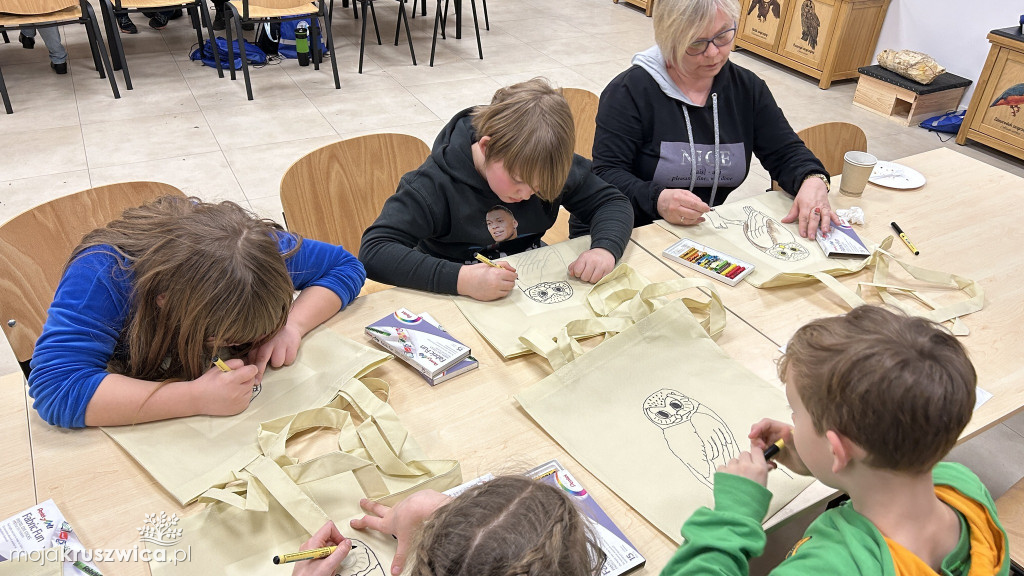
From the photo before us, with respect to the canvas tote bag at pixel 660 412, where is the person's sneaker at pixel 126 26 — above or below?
below

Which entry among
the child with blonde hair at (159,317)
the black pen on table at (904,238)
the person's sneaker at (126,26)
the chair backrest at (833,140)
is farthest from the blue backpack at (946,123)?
the person's sneaker at (126,26)

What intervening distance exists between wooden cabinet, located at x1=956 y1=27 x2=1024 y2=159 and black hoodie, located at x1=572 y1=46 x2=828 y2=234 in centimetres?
291

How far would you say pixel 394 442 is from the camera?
1.16 m

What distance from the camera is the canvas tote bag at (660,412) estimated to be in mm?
1135

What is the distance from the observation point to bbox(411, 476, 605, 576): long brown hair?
0.72 m

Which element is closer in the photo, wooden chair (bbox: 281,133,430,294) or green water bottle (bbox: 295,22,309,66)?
wooden chair (bbox: 281,133,430,294)

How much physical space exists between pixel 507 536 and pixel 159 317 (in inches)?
29.6

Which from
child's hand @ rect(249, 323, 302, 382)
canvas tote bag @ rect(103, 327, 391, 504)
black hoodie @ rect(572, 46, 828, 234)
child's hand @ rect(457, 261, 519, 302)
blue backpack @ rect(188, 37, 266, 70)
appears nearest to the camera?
canvas tote bag @ rect(103, 327, 391, 504)

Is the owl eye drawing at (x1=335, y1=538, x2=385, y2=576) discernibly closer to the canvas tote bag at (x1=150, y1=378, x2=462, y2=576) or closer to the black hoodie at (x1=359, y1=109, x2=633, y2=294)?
the canvas tote bag at (x1=150, y1=378, x2=462, y2=576)

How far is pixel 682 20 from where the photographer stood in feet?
6.50

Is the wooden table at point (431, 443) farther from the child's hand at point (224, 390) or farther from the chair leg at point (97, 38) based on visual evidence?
the chair leg at point (97, 38)

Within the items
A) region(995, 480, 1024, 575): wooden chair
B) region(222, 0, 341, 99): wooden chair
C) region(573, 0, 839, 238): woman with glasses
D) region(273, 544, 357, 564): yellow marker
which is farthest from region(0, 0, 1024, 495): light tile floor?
region(273, 544, 357, 564): yellow marker

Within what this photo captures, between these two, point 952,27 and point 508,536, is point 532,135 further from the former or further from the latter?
point 952,27

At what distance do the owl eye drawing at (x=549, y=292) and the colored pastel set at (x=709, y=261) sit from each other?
0.33m
